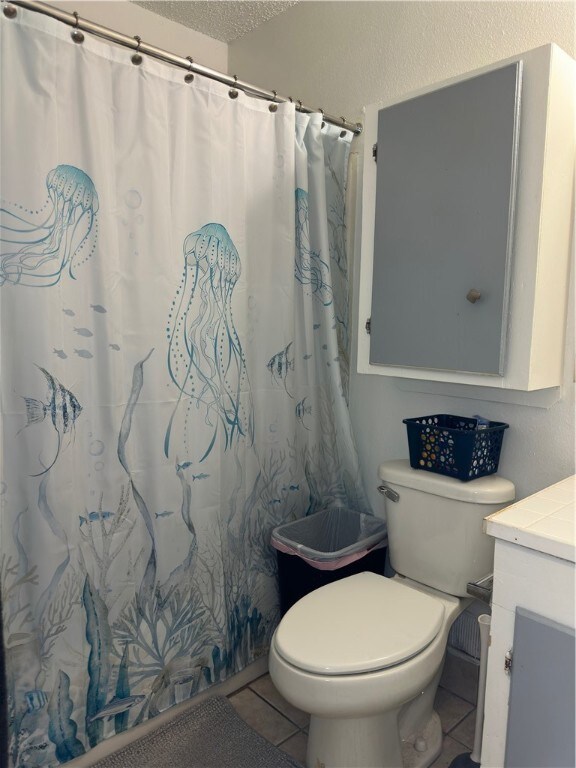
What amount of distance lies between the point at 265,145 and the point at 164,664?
1643 millimetres

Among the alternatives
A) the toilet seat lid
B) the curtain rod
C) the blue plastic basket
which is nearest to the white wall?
the curtain rod

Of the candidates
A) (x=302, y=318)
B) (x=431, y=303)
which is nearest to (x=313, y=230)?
(x=302, y=318)

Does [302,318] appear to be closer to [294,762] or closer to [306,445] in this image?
[306,445]

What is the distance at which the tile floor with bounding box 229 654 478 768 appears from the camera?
1.60 m

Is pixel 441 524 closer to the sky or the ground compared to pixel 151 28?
closer to the ground

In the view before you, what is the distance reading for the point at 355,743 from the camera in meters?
1.38

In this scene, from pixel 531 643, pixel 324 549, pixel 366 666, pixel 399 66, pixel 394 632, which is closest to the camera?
pixel 531 643

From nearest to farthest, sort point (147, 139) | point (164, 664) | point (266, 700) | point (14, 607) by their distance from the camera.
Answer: point (14, 607) < point (147, 139) < point (164, 664) < point (266, 700)

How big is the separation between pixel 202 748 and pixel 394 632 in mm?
717

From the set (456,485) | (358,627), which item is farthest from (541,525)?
(358,627)

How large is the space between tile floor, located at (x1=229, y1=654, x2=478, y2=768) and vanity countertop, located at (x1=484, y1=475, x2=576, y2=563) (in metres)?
0.88

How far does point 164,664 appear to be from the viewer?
5.41 feet

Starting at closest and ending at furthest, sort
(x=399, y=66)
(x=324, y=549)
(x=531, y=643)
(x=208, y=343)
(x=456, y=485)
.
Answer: (x=531, y=643) < (x=456, y=485) < (x=208, y=343) < (x=399, y=66) < (x=324, y=549)

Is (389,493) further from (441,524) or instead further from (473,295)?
(473,295)
